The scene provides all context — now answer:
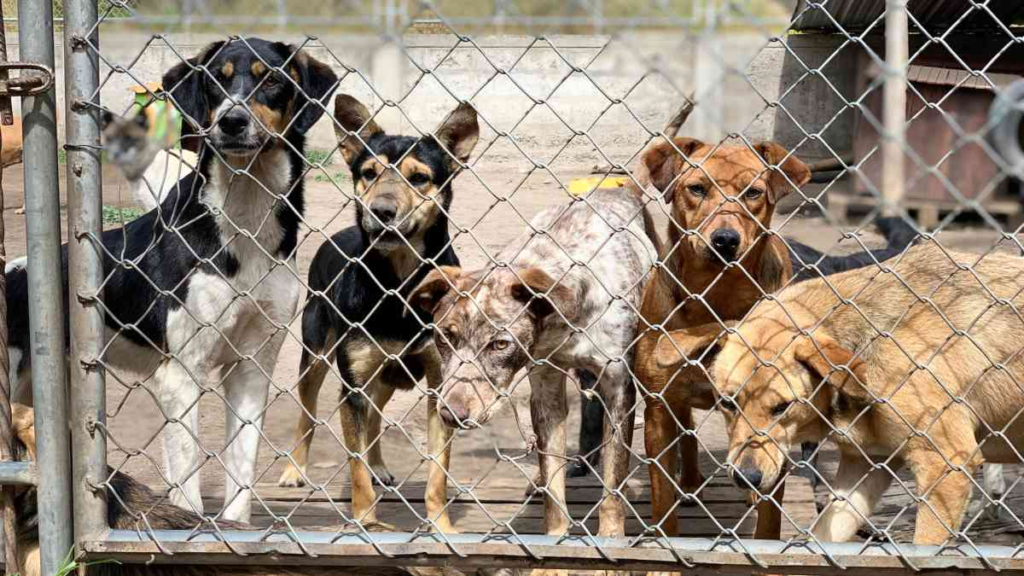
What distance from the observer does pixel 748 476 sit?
12.6 ft

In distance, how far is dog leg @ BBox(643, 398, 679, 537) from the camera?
4.51 m

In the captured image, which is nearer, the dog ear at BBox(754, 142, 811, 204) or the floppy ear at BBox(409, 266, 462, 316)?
the floppy ear at BBox(409, 266, 462, 316)

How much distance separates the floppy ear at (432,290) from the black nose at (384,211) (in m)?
0.40

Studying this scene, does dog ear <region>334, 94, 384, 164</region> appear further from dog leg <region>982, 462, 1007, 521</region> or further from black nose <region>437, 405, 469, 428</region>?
dog leg <region>982, 462, 1007, 521</region>

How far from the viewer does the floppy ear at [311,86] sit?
4812mm

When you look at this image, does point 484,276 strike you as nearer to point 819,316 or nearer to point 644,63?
point 819,316

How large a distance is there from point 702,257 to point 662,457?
839 millimetres

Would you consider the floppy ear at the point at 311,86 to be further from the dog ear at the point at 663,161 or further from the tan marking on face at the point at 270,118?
the dog ear at the point at 663,161

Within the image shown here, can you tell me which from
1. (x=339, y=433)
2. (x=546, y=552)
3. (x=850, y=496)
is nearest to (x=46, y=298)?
(x=546, y=552)

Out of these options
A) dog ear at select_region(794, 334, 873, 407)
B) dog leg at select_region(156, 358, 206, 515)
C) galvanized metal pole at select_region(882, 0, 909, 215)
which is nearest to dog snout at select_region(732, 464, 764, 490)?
dog ear at select_region(794, 334, 873, 407)

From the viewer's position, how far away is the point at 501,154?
14211 millimetres

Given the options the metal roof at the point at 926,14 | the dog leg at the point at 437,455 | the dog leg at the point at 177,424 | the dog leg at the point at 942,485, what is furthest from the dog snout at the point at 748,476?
the metal roof at the point at 926,14

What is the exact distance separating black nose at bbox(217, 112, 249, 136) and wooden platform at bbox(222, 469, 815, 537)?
1546mm

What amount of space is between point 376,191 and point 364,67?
1545mm
